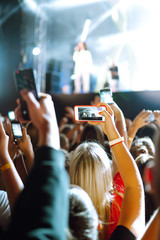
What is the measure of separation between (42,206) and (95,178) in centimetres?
57

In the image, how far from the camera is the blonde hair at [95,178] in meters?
1.01

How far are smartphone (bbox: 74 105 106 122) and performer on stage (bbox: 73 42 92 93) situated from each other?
325cm

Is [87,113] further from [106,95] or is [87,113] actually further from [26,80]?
[26,80]

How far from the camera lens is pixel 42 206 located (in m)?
0.48

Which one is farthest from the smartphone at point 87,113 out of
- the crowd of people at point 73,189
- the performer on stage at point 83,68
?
the performer on stage at point 83,68

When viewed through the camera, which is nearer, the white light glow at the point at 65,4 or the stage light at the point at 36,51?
the white light glow at the point at 65,4

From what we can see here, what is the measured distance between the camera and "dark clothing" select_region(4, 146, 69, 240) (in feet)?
1.55

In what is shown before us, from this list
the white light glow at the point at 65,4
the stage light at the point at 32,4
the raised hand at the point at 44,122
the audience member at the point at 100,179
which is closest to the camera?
A: the raised hand at the point at 44,122

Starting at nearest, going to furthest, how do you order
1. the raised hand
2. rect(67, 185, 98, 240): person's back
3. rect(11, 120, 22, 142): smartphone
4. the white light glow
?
1. the raised hand
2. rect(67, 185, 98, 240): person's back
3. rect(11, 120, 22, 142): smartphone
4. the white light glow

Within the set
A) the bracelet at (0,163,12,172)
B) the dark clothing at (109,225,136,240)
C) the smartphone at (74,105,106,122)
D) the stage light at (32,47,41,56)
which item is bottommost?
the dark clothing at (109,225,136,240)

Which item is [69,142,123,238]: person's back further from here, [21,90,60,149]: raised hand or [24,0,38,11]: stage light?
[24,0,38,11]: stage light

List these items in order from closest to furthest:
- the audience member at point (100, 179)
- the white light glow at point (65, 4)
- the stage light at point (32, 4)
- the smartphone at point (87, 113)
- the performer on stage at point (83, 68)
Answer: the audience member at point (100, 179), the smartphone at point (87, 113), the performer on stage at point (83, 68), the white light glow at point (65, 4), the stage light at point (32, 4)

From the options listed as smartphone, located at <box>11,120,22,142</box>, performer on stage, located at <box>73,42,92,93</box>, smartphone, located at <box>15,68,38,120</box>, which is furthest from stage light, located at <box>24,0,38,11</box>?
smartphone, located at <box>15,68,38,120</box>

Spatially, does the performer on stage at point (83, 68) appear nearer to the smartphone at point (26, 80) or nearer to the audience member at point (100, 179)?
the audience member at point (100, 179)
